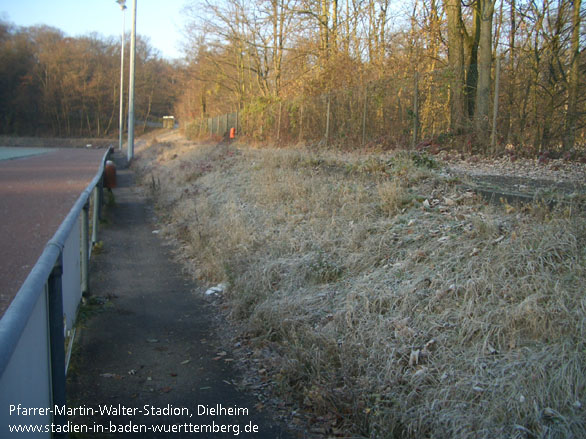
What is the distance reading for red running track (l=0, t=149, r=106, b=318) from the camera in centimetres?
680

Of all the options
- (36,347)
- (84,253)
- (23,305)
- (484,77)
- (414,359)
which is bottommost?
(414,359)

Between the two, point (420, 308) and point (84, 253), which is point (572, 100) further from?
point (84, 253)

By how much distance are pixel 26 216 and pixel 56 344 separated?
353 inches

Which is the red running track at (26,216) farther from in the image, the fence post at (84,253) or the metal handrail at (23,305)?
the metal handrail at (23,305)

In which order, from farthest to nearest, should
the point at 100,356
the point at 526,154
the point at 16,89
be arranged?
the point at 16,89, the point at 526,154, the point at 100,356

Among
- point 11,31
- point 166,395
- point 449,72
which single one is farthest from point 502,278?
point 11,31

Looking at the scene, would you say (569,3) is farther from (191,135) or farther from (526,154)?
(191,135)

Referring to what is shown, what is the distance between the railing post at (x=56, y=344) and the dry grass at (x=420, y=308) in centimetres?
167

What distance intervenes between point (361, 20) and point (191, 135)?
2708 cm

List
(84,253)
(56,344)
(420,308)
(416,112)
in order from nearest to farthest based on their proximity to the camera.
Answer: (56,344) → (420,308) → (84,253) → (416,112)

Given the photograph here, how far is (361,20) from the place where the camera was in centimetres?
1870

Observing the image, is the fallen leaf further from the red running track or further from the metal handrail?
the red running track

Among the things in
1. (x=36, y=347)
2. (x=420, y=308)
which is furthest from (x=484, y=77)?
(x=36, y=347)

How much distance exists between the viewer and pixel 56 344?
3025mm
